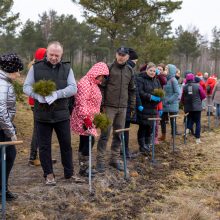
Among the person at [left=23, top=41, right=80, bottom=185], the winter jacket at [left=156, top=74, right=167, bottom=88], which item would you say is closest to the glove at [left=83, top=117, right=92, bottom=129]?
the person at [left=23, top=41, right=80, bottom=185]

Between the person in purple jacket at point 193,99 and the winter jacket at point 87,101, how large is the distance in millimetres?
4514

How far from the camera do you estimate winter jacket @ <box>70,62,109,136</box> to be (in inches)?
213

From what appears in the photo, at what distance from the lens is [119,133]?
6379 mm

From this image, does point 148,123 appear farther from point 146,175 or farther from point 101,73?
point 101,73

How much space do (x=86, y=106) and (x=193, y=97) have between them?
4774 mm

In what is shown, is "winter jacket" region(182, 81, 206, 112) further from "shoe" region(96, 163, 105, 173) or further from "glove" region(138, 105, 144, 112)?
"shoe" region(96, 163, 105, 173)

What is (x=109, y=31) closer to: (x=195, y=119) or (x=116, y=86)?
(x=195, y=119)

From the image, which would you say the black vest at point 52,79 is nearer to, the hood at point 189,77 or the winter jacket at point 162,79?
the winter jacket at point 162,79

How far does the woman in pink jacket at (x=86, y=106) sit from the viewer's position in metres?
5.40

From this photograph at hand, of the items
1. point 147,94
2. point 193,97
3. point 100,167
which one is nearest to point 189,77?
point 193,97

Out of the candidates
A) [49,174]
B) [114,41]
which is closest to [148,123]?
[49,174]

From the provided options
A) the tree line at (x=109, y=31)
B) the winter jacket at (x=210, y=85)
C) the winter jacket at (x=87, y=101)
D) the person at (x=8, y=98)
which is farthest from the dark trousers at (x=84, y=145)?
the tree line at (x=109, y=31)

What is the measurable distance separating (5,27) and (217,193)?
81.4 feet

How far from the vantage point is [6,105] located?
419cm
